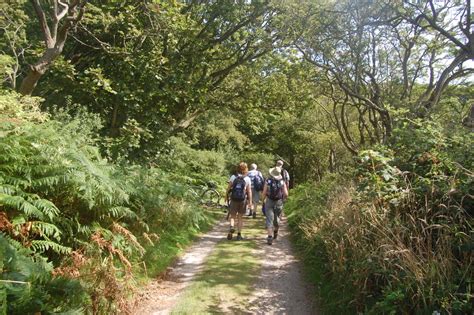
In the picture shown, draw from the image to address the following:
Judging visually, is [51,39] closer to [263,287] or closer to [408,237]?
[263,287]

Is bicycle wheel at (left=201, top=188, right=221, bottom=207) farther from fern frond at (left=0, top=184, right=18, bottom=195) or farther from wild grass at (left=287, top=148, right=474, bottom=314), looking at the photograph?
fern frond at (left=0, top=184, right=18, bottom=195)

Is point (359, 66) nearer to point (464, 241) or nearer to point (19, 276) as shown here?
point (464, 241)

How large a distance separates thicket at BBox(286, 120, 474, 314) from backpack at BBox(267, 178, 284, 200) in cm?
219

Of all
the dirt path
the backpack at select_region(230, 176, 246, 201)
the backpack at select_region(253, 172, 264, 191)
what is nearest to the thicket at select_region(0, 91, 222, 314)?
the dirt path

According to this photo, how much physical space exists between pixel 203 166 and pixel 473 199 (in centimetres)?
1755

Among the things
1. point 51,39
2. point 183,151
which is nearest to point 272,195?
point 51,39

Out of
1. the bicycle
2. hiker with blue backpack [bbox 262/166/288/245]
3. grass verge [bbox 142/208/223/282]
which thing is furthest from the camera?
the bicycle

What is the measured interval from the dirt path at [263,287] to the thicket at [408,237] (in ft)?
1.21

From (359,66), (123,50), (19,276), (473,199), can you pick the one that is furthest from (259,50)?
(19,276)

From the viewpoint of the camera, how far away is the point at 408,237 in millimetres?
4824

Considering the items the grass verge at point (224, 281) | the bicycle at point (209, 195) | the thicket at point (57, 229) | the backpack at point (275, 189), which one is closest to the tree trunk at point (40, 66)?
the thicket at point (57, 229)

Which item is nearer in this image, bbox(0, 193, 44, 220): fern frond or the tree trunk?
bbox(0, 193, 44, 220): fern frond

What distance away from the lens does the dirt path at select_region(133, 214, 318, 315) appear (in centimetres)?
539

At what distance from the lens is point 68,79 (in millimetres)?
10484
